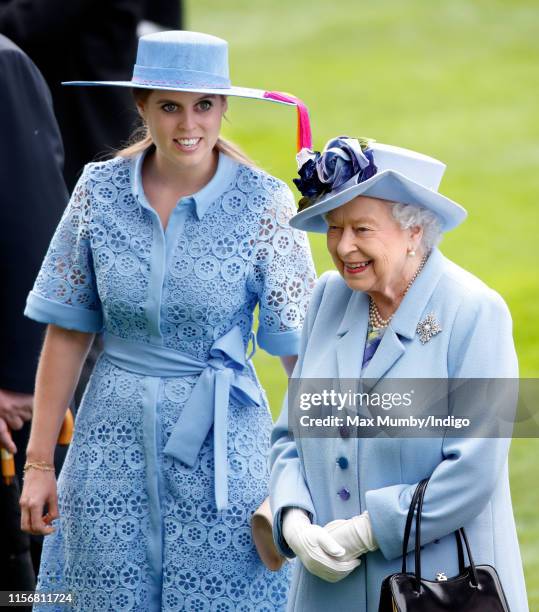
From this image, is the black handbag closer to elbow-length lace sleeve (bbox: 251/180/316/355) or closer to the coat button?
the coat button

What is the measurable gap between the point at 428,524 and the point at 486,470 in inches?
7.0

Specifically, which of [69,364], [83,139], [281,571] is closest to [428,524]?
[281,571]

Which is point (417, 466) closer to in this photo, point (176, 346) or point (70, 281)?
point (176, 346)

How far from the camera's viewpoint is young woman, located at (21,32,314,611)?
14.1ft

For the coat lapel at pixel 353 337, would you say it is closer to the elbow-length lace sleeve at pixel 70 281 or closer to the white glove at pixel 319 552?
the white glove at pixel 319 552

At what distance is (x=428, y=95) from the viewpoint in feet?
56.1

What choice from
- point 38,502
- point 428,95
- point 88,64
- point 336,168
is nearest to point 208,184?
point 336,168

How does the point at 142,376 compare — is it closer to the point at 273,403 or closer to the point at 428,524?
the point at 428,524

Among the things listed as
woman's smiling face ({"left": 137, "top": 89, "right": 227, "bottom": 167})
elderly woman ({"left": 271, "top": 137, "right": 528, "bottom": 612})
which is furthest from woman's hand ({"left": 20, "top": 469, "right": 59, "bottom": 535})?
woman's smiling face ({"left": 137, "top": 89, "right": 227, "bottom": 167})

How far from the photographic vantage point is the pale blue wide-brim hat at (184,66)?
166 inches

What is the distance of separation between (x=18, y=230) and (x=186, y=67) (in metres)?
0.99

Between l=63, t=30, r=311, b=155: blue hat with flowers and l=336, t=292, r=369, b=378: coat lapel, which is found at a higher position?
l=63, t=30, r=311, b=155: blue hat with flowers

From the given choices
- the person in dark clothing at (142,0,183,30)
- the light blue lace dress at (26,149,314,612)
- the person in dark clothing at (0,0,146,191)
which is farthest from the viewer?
the person in dark clothing at (142,0,183,30)

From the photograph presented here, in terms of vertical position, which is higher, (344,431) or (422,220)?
(422,220)
